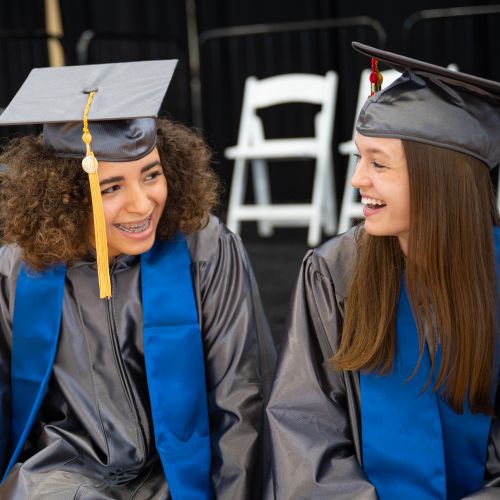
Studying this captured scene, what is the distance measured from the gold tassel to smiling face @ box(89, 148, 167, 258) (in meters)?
0.05

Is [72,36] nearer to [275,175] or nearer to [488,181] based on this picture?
[275,175]

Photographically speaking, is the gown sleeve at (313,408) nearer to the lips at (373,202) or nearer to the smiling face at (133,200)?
the lips at (373,202)

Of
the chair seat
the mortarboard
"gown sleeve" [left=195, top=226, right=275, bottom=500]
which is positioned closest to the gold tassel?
the mortarboard

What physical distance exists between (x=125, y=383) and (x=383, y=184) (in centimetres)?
88

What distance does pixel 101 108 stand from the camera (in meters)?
2.04

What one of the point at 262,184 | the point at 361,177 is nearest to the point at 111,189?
the point at 361,177

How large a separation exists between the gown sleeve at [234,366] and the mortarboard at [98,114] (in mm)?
330

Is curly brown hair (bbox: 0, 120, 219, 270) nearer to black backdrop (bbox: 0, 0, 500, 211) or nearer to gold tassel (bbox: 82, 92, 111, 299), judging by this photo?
gold tassel (bbox: 82, 92, 111, 299)

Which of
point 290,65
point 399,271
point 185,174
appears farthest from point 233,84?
point 399,271

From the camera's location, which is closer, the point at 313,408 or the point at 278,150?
the point at 313,408

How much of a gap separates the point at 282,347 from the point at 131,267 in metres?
0.50

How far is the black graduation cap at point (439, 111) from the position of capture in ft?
5.72

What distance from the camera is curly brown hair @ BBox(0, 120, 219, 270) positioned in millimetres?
2141

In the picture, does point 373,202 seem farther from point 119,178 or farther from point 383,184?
point 119,178
